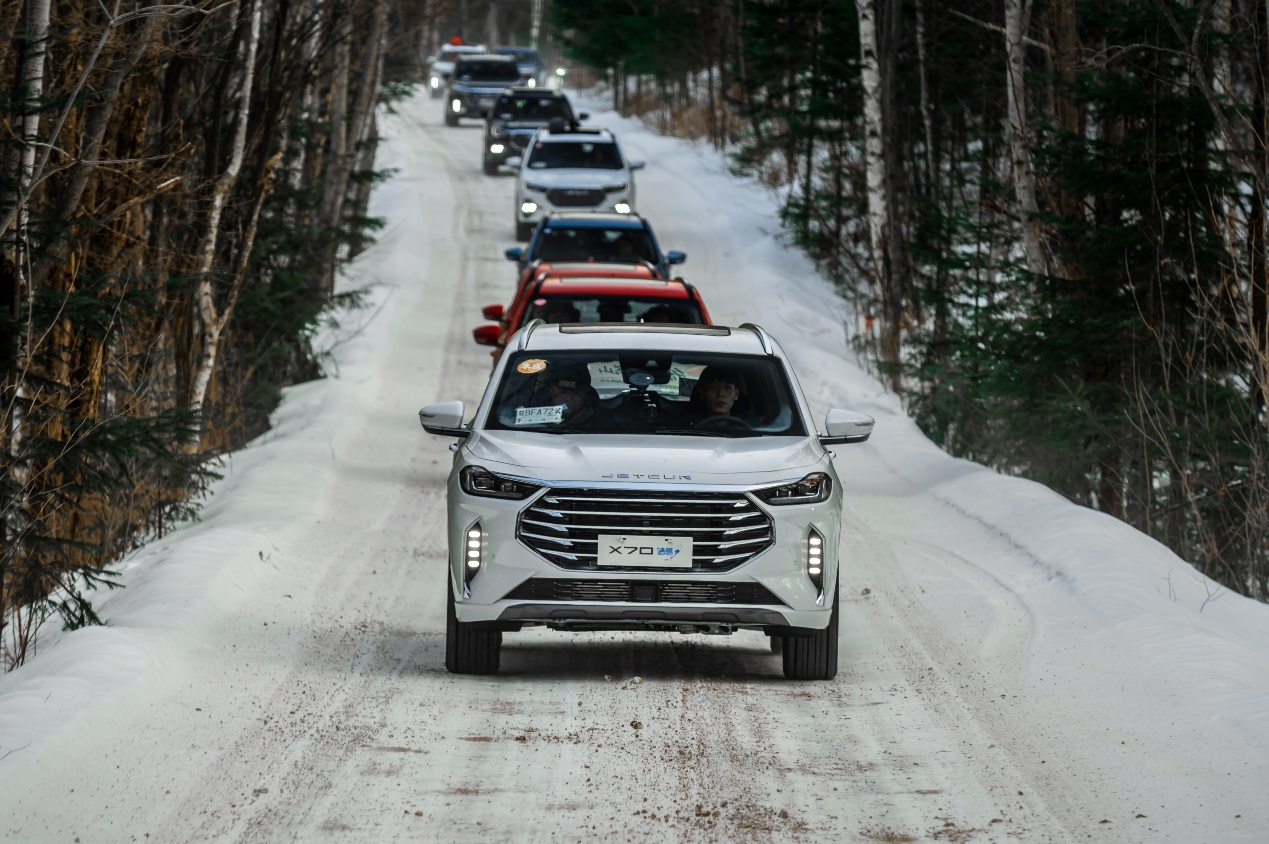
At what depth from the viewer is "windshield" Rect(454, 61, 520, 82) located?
5338cm

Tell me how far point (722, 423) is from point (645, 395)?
1.43 ft

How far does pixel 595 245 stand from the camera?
2152 cm

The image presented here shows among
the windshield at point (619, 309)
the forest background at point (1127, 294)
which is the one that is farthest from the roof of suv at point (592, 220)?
the windshield at point (619, 309)

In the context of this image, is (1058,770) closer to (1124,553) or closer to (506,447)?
(506,447)

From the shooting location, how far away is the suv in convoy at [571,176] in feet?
102

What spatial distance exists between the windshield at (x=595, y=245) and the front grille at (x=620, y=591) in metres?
13.3

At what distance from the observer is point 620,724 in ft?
23.9

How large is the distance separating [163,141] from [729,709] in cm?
888

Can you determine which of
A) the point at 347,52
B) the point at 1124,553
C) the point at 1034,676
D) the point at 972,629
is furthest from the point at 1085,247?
the point at 347,52

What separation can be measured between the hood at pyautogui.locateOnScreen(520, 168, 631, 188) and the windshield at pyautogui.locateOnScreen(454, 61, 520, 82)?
22600 mm

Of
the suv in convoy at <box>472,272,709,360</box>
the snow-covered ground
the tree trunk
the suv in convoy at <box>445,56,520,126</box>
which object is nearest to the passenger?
the suv in convoy at <box>472,272,709,360</box>

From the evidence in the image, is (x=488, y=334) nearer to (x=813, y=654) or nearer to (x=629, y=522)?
(x=813, y=654)

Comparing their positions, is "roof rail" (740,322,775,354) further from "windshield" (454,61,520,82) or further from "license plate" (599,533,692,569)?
"windshield" (454,61,520,82)

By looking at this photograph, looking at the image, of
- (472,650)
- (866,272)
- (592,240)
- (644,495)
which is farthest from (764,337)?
(866,272)
